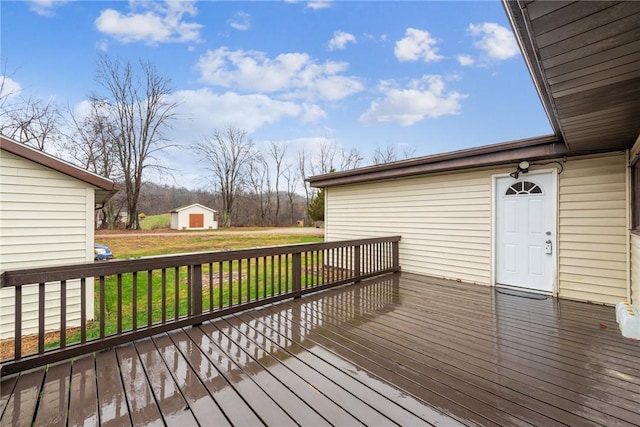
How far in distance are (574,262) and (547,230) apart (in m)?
0.55

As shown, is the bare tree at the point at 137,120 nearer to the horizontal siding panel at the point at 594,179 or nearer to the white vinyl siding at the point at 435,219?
the white vinyl siding at the point at 435,219

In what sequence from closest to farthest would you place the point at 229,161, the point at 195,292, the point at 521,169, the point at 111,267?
the point at 111,267, the point at 195,292, the point at 521,169, the point at 229,161

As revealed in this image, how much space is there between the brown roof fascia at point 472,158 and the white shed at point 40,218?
5020mm

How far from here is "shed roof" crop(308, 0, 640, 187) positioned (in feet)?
4.18

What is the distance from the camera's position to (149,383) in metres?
2.01

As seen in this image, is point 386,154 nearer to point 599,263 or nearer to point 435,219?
point 435,219

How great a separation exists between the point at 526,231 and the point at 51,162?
7468 millimetres

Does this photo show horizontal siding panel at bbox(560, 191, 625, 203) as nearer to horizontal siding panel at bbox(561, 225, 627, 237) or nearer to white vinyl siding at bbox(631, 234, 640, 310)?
horizontal siding panel at bbox(561, 225, 627, 237)

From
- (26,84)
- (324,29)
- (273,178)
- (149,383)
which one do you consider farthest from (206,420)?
(273,178)

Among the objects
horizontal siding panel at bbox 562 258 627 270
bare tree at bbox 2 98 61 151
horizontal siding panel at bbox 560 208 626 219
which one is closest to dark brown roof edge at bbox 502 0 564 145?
horizontal siding panel at bbox 560 208 626 219

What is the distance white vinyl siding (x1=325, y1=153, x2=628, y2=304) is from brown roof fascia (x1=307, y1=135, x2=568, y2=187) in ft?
1.17

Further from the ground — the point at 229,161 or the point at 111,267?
the point at 229,161

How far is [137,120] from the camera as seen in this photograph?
18906mm

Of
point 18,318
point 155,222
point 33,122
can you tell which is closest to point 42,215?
point 18,318
